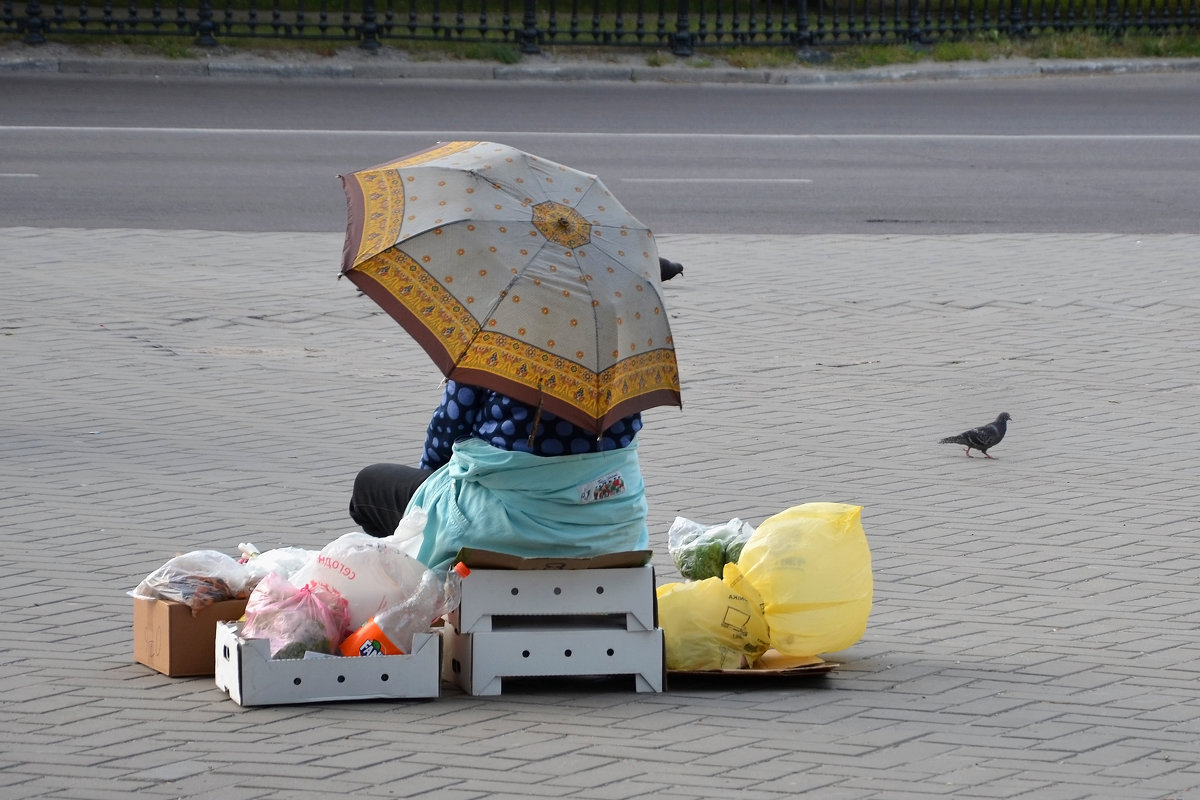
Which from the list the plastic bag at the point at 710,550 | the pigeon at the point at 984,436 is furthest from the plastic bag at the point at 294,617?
the pigeon at the point at 984,436

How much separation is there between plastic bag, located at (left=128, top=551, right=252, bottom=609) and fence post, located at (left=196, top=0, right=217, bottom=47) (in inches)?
665

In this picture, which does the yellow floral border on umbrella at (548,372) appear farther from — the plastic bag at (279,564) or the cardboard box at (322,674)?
the plastic bag at (279,564)

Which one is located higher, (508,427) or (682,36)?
(682,36)

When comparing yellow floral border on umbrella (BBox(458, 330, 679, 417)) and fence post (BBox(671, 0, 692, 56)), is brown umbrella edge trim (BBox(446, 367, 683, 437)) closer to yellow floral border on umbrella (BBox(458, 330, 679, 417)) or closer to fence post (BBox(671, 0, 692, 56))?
yellow floral border on umbrella (BBox(458, 330, 679, 417))

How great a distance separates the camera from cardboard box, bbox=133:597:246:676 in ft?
15.7

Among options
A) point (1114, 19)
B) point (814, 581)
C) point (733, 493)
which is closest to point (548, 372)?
point (814, 581)

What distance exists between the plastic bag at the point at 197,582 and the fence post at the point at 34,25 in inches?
671

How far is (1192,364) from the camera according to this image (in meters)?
9.34

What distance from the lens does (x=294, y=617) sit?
4.58 m

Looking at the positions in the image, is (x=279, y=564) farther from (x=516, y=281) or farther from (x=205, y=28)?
(x=205, y=28)

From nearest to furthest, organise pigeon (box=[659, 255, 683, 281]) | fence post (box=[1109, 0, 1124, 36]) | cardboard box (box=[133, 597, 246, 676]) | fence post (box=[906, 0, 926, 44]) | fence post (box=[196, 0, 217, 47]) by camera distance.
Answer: cardboard box (box=[133, 597, 246, 676]), pigeon (box=[659, 255, 683, 281]), fence post (box=[196, 0, 217, 47]), fence post (box=[906, 0, 926, 44]), fence post (box=[1109, 0, 1124, 36])

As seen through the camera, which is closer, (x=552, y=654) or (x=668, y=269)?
(x=552, y=654)

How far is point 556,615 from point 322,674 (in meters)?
0.68

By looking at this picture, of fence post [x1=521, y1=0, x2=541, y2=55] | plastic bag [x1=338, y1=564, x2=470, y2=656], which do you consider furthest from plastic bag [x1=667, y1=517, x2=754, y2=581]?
fence post [x1=521, y1=0, x2=541, y2=55]
